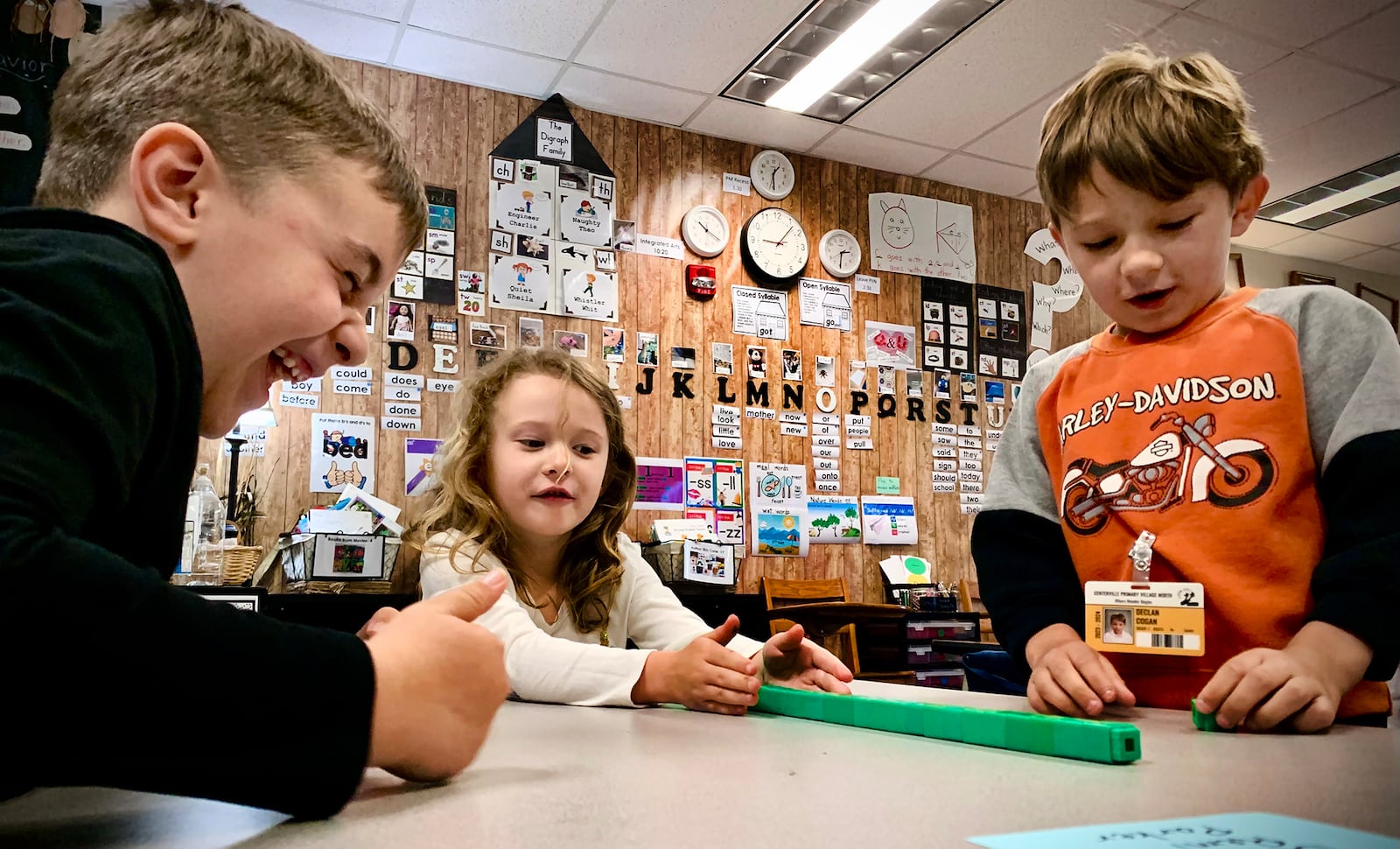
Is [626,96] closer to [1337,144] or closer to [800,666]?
[800,666]

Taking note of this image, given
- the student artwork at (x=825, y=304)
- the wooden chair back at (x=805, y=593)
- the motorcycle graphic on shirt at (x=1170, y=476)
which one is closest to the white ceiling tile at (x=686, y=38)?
the student artwork at (x=825, y=304)

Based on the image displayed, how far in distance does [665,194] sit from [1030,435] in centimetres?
320

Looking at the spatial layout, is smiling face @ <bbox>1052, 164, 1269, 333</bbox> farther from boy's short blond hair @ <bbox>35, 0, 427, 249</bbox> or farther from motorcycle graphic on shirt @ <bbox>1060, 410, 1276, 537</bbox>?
boy's short blond hair @ <bbox>35, 0, 427, 249</bbox>

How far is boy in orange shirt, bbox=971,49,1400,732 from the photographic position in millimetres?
850

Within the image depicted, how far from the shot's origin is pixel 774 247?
14.2 feet

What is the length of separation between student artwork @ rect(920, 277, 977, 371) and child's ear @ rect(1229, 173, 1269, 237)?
3.62m

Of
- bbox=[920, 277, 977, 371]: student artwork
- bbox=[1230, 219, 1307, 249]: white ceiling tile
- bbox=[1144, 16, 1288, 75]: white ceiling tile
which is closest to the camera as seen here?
bbox=[1144, 16, 1288, 75]: white ceiling tile

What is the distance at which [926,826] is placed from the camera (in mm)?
390

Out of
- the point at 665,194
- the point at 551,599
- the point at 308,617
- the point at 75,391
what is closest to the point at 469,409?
the point at 551,599

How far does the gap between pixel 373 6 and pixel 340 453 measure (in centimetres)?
163

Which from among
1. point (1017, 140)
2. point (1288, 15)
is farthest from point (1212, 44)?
point (1017, 140)

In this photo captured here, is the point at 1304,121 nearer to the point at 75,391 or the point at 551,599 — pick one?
the point at 551,599

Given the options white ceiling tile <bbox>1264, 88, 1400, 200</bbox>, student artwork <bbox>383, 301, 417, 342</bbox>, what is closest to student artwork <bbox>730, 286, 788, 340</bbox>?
student artwork <bbox>383, 301, 417, 342</bbox>

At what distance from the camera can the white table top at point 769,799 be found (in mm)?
391
